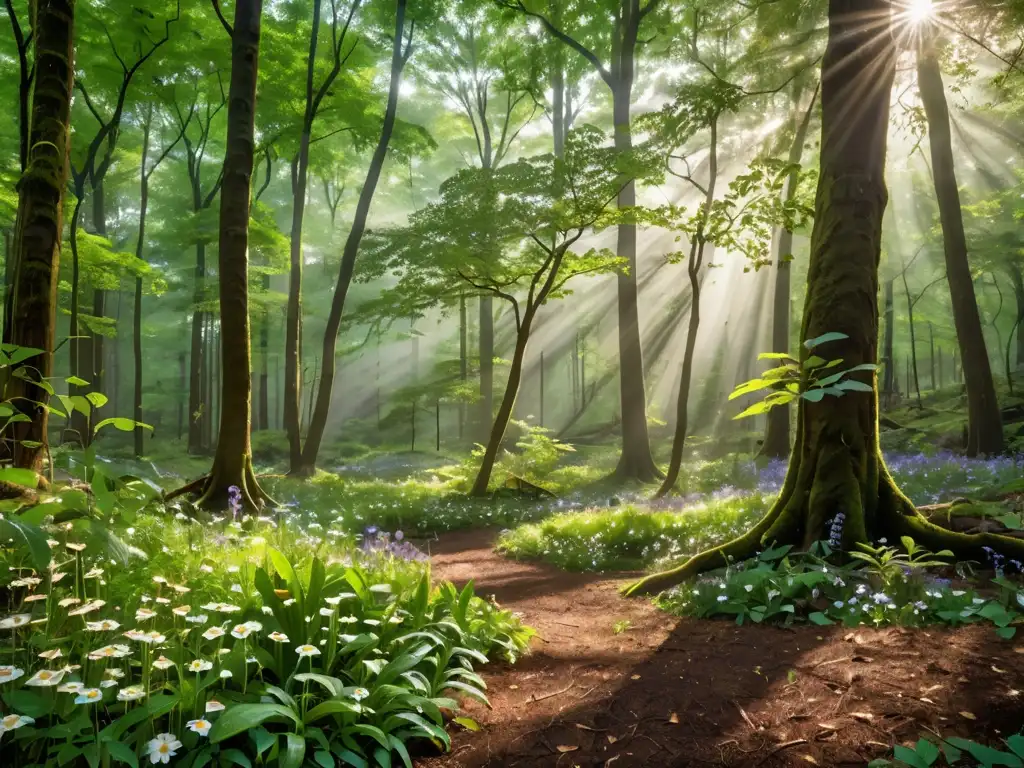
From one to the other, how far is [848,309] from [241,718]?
4606 millimetres

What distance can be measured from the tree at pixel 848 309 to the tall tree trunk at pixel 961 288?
8729mm

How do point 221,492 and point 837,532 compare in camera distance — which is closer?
point 837,532

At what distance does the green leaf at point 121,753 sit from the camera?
1791 mm

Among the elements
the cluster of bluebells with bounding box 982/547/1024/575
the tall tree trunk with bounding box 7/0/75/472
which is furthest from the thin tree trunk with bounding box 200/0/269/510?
the cluster of bluebells with bounding box 982/547/1024/575

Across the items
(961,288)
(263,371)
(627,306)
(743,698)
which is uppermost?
(627,306)

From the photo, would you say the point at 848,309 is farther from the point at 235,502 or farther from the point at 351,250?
the point at 351,250

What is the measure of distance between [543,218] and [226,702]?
10905 mm

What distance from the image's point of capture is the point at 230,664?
7.34ft

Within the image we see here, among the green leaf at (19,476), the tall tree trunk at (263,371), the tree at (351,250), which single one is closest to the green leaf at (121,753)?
the green leaf at (19,476)

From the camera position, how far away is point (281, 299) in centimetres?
2442

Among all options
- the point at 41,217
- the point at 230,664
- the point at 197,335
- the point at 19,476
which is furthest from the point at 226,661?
the point at 197,335

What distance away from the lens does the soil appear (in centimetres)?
219

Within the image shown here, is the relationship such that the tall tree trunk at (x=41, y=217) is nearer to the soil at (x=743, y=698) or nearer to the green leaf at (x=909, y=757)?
the soil at (x=743, y=698)

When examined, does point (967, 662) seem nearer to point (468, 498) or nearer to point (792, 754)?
point (792, 754)
